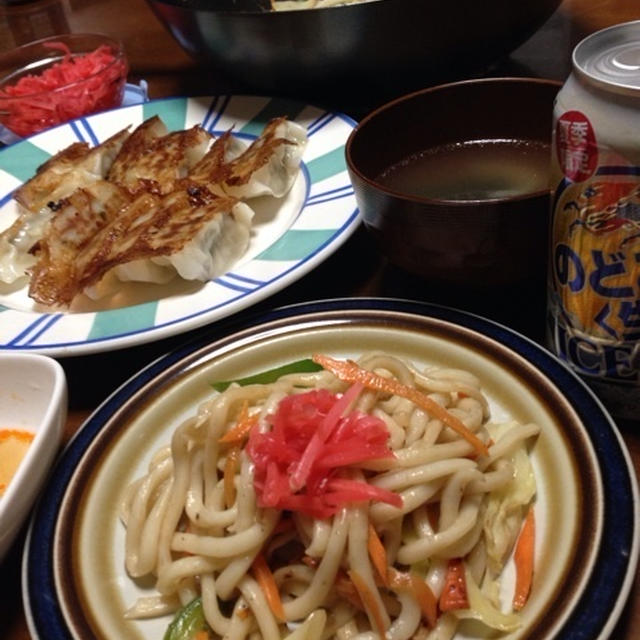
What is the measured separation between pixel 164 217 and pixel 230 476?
0.69 m

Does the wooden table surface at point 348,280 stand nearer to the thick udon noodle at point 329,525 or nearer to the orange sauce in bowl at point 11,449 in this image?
the orange sauce in bowl at point 11,449

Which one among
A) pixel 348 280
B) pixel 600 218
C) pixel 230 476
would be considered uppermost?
pixel 600 218

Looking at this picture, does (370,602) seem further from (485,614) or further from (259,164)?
(259,164)

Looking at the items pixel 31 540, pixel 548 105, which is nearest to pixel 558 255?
pixel 548 105

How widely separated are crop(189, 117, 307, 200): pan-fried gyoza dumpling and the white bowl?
0.59 m

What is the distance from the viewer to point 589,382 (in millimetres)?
1004

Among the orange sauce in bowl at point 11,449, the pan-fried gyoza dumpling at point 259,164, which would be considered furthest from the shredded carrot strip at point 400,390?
the pan-fried gyoza dumpling at point 259,164

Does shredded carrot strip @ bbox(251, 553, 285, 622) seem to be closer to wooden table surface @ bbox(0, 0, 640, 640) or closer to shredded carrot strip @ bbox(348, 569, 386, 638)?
shredded carrot strip @ bbox(348, 569, 386, 638)

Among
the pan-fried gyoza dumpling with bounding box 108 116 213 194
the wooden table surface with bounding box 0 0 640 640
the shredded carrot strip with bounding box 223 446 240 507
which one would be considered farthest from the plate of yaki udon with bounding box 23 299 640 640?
the pan-fried gyoza dumpling with bounding box 108 116 213 194

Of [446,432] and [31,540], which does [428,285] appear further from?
[31,540]

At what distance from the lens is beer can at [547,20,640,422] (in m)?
0.79

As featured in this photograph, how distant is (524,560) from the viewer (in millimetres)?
861

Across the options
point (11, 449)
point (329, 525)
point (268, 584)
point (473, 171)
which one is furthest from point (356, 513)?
point (473, 171)

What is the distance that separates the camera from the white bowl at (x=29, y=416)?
0.92 meters
